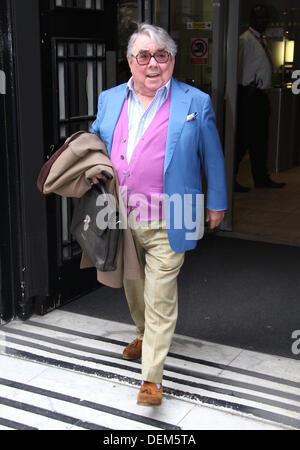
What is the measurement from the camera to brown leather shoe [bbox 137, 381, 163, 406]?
9.93ft

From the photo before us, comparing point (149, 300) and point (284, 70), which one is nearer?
point (149, 300)

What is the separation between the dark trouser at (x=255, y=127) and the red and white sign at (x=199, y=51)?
1.88 m

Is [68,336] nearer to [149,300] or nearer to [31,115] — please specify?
[149,300]

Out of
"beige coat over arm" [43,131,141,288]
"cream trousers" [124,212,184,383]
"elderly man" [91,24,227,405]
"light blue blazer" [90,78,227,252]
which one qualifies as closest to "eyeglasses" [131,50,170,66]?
"elderly man" [91,24,227,405]

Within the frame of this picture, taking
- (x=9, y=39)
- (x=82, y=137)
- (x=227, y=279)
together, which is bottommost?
(x=227, y=279)

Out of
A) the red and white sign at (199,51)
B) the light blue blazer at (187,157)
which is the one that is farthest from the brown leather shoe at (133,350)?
the red and white sign at (199,51)

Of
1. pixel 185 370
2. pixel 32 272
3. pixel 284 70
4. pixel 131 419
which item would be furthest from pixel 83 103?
pixel 284 70

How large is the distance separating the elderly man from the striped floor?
0.17 meters

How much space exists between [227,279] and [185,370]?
4.83 ft

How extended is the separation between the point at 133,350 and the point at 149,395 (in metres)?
0.55

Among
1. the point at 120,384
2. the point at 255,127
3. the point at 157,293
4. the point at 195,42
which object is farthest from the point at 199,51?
the point at 120,384

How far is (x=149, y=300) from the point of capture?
306 cm

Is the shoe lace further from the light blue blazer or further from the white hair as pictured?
the white hair

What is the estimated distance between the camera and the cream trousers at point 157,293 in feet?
9.93
